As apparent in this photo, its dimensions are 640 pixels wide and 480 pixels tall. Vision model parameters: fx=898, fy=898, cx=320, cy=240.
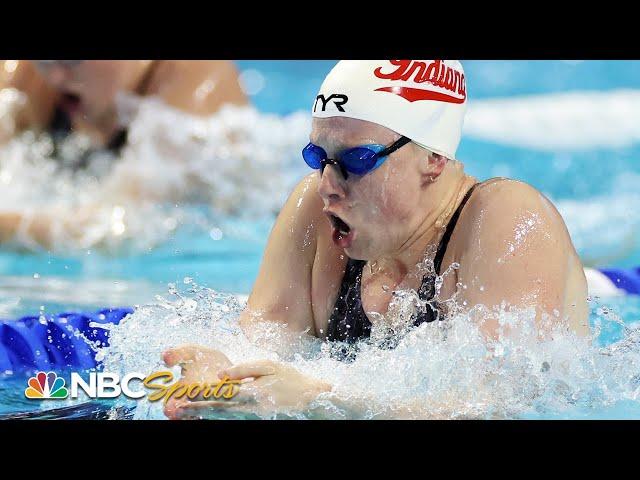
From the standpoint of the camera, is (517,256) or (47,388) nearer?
(517,256)

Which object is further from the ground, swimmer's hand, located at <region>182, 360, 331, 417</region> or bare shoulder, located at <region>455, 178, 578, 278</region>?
bare shoulder, located at <region>455, 178, 578, 278</region>

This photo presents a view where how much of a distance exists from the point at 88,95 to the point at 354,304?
3.85 metres

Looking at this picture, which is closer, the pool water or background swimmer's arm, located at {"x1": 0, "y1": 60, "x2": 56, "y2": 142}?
the pool water

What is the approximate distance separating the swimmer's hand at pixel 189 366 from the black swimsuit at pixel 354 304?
1.81 feet

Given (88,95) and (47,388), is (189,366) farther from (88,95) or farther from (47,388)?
(88,95)

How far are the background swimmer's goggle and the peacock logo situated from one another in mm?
909

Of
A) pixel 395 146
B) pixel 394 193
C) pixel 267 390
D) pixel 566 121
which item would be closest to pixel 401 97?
pixel 395 146

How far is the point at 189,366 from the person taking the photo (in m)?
2.08

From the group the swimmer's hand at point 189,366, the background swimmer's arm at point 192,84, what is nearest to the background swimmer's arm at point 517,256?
the swimmer's hand at point 189,366

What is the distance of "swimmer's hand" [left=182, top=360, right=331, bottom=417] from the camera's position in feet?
6.61

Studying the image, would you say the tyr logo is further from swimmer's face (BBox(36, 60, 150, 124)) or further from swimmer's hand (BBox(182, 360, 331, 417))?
swimmer's face (BBox(36, 60, 150, 124))

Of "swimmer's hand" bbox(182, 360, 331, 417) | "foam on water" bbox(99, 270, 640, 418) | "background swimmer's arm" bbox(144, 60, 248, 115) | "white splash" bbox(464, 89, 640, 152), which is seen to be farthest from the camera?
"white splash" bbox(464, 89, 640, 152)

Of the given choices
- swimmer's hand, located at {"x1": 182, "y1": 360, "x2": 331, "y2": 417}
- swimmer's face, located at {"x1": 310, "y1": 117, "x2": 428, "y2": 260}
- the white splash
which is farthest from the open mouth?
the white splash
